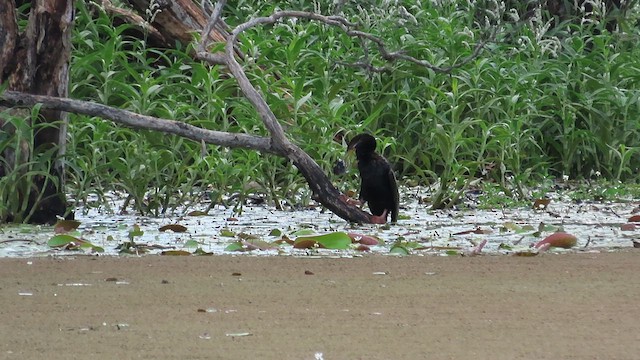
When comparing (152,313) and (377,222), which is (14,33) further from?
(152,313)

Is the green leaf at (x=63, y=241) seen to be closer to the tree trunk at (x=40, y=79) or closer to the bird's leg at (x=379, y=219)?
the tree trunk at (x=40, y=79)

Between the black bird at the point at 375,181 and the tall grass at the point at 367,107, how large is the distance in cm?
33

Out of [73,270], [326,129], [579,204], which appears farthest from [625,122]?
[73,270]

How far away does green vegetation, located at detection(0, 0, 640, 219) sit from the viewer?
7246 mm

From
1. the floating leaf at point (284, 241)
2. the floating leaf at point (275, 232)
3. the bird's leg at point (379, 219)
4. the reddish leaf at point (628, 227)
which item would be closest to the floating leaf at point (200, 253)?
the floating leaf at point (284, 241)

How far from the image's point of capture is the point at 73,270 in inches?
196

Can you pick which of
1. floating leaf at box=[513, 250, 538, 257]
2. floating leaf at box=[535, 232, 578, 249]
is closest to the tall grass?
floating leaf at box=[535, 232, 578, 249]

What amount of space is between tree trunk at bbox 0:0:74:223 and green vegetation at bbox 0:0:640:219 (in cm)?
17

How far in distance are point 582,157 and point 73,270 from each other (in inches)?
188

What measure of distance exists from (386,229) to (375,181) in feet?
1.69

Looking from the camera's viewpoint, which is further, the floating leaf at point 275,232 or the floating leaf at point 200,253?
the floating leaf at point 275,232

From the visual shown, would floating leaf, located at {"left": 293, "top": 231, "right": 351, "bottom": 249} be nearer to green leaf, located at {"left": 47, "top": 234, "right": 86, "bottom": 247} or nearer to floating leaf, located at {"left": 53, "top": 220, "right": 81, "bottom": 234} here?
green leaf, located at {"left": 47, "top": 234, "right": 86, "bottom": 247}

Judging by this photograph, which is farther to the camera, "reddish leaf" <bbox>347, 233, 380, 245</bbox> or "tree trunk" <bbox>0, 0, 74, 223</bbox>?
"tree trunk" <bbox>0, 0, 74, 223</bbox>

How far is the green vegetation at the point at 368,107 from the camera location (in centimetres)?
725
